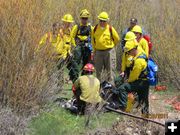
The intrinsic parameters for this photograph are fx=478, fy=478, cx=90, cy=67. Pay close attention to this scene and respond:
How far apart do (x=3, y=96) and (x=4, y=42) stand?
0.97 meters

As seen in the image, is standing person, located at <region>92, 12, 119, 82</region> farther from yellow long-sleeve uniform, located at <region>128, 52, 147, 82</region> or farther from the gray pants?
yellow long-sleeve uniform, located at <region>128, 52, 147, 82</region>

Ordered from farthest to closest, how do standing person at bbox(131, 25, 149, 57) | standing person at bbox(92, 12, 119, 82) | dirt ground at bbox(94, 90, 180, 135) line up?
standing person at bbox(92, 12, 119, 82) < standing person at bbox(131, 25, 149, 57) < dirt ground at bbox(94, 90, 180, 135)

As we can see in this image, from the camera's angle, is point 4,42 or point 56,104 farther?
point 56,104

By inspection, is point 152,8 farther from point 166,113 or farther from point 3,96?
point 3,96

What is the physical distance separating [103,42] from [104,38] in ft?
0.33

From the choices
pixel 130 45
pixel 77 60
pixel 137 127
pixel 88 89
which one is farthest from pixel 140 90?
pixel 77 60

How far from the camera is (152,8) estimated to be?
15.4m

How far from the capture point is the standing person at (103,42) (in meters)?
10.9

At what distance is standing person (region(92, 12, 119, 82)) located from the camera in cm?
1093

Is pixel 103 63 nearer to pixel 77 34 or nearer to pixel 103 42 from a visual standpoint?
pixel 103 42

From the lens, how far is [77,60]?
11039mm

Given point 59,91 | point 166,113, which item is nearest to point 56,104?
point 59,91

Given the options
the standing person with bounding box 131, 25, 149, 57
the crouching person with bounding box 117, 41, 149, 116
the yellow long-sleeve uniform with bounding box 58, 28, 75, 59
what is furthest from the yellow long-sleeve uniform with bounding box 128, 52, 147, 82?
the yellow long-sleeve uniform with bounding box 58, 28, 75, 59

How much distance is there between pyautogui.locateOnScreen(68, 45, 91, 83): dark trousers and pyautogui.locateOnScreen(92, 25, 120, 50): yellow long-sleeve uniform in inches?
13.0
